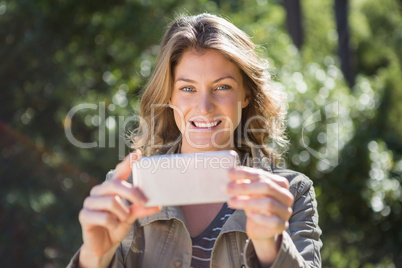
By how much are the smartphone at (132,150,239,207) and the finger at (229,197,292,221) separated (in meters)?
0.05

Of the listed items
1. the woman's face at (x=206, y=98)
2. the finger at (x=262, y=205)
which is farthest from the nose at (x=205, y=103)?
the finger at (x=262, y=205)

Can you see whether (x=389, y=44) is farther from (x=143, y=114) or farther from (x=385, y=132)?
(x=143, y=114)

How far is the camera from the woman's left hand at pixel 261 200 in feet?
5.61

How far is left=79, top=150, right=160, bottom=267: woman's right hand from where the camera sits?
1.76 metres

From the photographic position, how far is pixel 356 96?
7.17m

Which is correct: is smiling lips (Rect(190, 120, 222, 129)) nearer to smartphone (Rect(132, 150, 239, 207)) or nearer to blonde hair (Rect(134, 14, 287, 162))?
blonde hair (Rect(134, 14, 287, 162))

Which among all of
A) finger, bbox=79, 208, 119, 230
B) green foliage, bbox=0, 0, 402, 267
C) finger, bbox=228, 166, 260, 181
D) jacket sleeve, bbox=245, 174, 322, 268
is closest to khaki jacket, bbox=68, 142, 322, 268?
jacket sleeve, bbox=245, 174, 322, 268

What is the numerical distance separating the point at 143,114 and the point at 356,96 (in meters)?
4.78

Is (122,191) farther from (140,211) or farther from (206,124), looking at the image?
(206,124)

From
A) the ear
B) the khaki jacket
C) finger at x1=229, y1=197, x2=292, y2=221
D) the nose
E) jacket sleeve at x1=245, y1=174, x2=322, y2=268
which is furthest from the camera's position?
the ear

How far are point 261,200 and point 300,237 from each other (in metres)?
0.56

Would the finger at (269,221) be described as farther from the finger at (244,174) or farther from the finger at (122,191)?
the finger at (122,191)

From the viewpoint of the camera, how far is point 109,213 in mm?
1776

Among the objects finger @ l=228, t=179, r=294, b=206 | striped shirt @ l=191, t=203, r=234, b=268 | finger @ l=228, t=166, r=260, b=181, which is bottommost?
striped shirt @ l=191, t=203, r=234, b=268
